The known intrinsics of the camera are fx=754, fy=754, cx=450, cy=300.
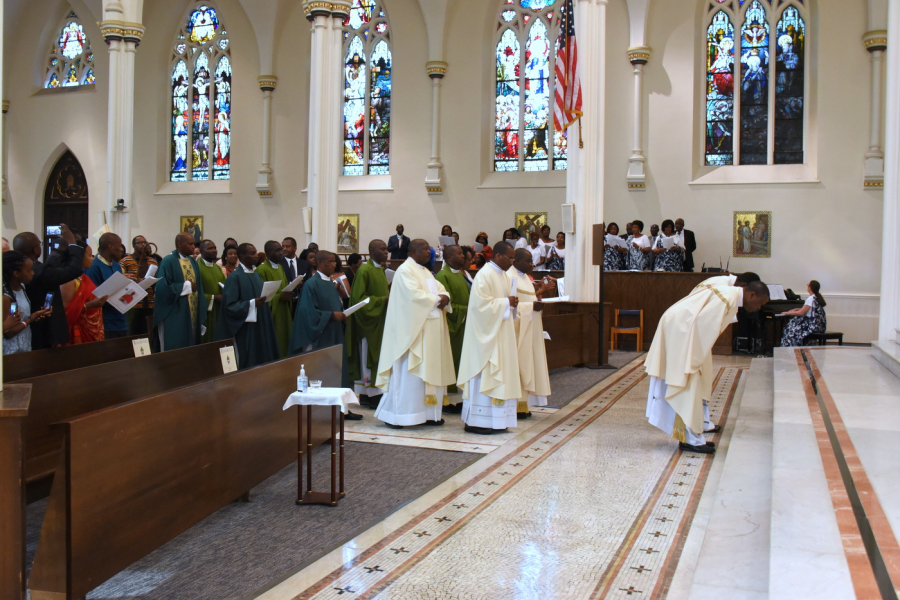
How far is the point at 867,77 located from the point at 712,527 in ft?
46.3

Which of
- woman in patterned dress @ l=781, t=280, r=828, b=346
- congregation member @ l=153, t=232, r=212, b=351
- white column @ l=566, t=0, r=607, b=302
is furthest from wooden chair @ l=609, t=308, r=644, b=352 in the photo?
congregation member @ l=153, t=232, r=212, b=351

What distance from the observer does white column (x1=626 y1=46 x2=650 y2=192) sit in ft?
52.5

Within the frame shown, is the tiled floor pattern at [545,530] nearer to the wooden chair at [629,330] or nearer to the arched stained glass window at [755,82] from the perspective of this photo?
the wooden chair at [629,330]

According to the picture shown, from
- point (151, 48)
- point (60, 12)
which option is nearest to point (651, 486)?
point (151, 48)

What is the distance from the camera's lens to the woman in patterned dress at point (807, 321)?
11578 mm

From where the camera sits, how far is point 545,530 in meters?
4.24

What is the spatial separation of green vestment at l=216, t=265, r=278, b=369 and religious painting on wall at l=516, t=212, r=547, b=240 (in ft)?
33.8

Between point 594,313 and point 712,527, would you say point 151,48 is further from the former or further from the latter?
point 712,527

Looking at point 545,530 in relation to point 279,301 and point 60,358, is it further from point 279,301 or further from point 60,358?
point 279,301

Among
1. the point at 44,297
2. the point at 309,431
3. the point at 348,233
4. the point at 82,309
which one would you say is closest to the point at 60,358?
the point at 44,297

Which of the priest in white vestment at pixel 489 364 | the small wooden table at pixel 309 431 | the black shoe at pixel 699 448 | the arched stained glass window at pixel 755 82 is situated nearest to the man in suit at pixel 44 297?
the small wooden table at pixel 309 431

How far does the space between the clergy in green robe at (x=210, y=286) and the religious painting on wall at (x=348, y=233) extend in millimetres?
10394

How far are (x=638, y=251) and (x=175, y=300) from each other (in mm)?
9586

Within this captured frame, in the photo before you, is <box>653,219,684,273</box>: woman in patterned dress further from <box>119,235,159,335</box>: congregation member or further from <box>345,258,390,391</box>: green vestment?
<box>119,235,159,335</box>: congregation member
